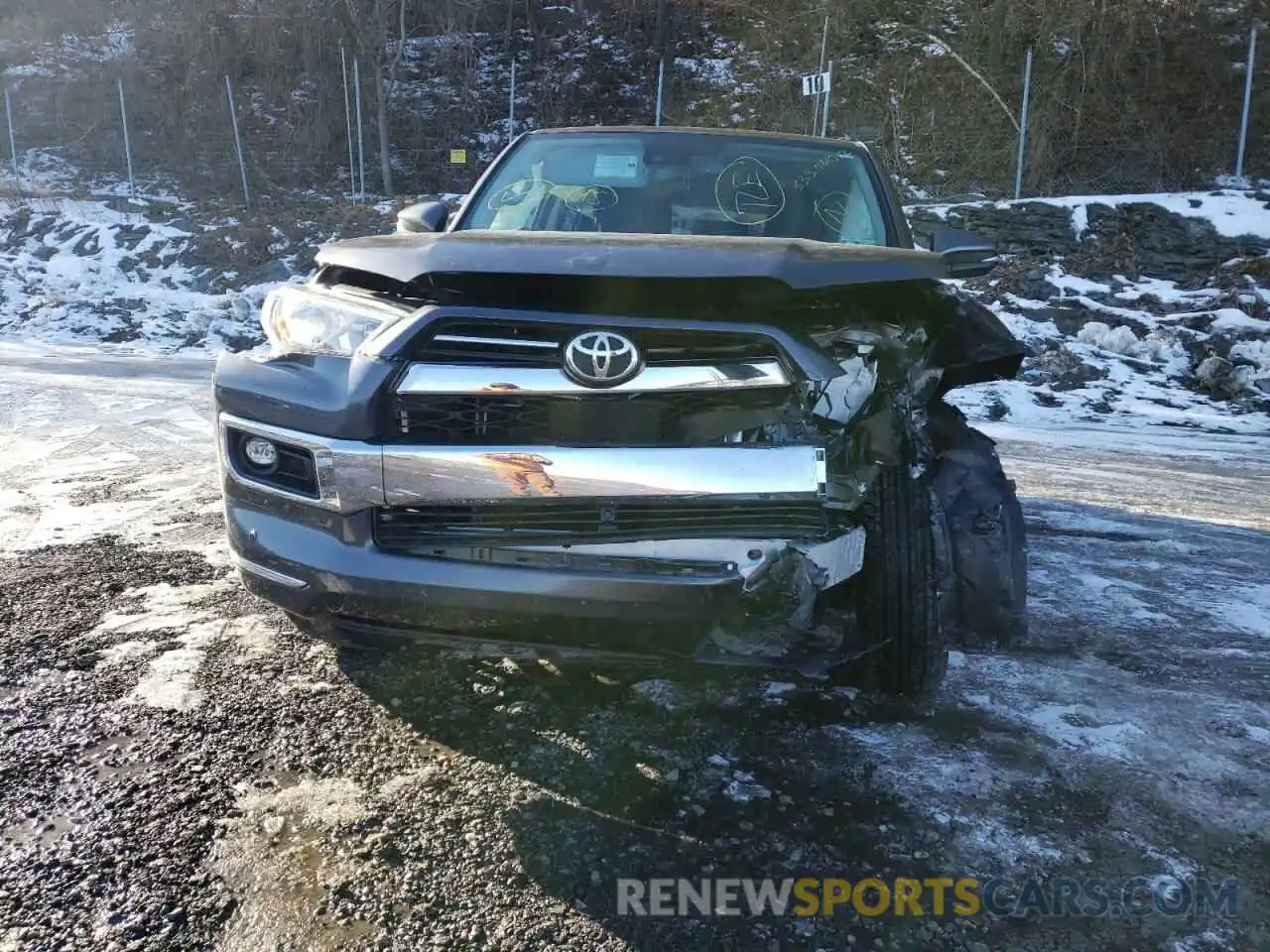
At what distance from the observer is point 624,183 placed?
145 inches

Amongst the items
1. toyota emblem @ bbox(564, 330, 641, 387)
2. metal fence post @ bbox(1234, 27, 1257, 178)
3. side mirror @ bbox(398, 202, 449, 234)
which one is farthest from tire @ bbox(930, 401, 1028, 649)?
metal fence post @ bbox(1234, 27, 1257, 178)

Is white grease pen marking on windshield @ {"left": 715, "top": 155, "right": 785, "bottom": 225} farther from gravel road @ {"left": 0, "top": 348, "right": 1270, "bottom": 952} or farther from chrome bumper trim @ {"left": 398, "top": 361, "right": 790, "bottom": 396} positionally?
gravel road @ {"left": 0, "top": 348, "right": 1270, "bottom": 952}

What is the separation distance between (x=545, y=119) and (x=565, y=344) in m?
21.1

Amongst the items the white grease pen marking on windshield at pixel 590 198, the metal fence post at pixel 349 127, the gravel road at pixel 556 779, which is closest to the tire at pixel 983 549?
the gravel road at pixel 556 779

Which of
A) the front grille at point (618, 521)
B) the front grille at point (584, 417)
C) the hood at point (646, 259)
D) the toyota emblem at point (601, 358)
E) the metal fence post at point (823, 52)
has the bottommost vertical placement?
the front grille at point (618, 521)

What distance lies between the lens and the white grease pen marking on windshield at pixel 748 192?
354 centimetres

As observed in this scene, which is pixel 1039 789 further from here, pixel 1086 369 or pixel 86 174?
pixel 86 174

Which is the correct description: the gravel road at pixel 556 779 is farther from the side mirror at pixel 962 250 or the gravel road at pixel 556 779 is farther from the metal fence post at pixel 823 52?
the metal fence post at pixel 823 52

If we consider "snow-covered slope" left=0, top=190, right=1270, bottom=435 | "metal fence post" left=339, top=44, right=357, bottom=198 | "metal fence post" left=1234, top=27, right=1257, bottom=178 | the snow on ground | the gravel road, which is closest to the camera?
the gravel road

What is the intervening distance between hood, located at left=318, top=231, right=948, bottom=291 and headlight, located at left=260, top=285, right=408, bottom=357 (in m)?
0.10

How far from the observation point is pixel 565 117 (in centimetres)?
2139

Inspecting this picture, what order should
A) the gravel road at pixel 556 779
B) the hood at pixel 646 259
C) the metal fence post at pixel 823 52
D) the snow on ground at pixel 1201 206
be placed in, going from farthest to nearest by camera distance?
1. the metal fence post at pixel 823 52
2. the snow on ground at pixel 1201 206
3. the hood at pixel 646 259
4. the gravel road at pixel 556 779

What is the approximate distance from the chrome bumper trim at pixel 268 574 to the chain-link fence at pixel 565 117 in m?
11.0

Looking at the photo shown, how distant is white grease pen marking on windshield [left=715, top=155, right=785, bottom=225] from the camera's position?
3545 millimetres
